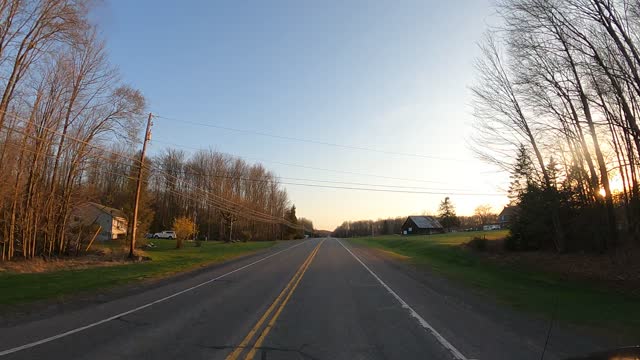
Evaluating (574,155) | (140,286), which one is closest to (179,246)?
(140,286)

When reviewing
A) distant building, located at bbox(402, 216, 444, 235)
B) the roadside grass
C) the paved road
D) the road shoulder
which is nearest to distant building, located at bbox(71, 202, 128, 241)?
the road shoulder

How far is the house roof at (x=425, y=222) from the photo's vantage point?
11511 centimetres

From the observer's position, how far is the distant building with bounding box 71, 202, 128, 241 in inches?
1275

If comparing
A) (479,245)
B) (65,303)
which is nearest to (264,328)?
(65,303)

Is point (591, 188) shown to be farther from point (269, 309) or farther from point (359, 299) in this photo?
point (269, 309)

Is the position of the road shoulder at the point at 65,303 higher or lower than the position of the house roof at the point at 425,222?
lower

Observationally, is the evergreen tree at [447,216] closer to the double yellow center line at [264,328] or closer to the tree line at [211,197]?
the tree line at [211,197]

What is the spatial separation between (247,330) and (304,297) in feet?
17.0

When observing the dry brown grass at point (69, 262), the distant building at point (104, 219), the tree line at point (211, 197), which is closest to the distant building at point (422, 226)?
the tree line at point (211, 197)

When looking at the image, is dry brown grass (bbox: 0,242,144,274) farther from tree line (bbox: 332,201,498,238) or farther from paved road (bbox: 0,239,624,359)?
tree line (bbox: 332,201,498,238)

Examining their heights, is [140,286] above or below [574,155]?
below

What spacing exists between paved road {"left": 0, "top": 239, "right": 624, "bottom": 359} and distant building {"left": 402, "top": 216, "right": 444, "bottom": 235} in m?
103

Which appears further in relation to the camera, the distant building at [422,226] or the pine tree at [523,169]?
the distant building at [422,226]

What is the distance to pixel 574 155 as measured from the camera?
27562 mm
